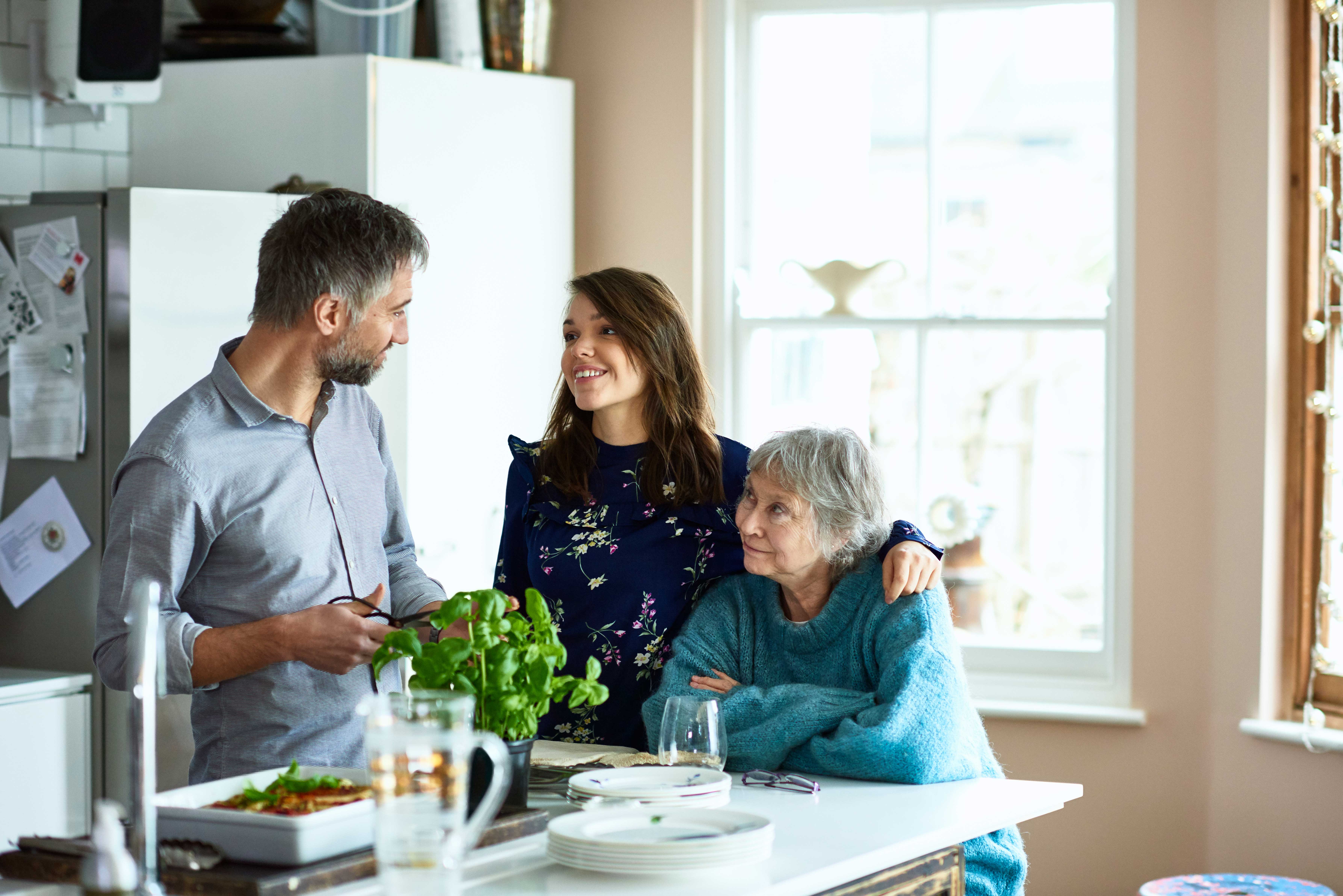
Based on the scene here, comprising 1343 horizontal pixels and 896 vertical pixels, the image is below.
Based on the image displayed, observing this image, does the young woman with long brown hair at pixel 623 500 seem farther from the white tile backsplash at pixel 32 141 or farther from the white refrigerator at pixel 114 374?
the white tile backsplash at pixel 32 141

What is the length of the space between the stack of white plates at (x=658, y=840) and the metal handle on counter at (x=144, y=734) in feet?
1.38

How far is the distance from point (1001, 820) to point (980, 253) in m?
2.38

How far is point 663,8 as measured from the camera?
3.93 meters

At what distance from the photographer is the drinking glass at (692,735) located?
1.74m

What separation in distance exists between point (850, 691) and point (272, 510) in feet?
2.87

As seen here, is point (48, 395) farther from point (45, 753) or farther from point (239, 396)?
point (239, 396)

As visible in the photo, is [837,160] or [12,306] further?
[837,160]

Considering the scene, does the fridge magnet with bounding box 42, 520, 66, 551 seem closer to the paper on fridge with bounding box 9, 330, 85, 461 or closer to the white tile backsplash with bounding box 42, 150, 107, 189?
the paper on fridge with bounding box 9, 330, 85, 461

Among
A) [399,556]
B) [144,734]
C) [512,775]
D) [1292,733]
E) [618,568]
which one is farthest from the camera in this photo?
[1292,733]

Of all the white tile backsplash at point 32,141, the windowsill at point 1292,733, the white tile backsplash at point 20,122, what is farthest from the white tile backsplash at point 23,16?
the windowsill at point 1292,733

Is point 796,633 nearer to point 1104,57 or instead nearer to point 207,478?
point 207,478

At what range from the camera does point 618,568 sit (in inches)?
88.4

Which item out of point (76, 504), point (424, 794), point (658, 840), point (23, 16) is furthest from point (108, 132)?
point (424, 794)

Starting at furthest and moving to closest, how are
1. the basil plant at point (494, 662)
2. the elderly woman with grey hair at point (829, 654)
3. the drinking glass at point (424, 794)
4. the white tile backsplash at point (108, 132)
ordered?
the white tile backsplash at point (108, 132), the elderly woman with grey hair at point (829, 654), the basil plant at point (494, 662), the drinking glass at point (424, 794)
